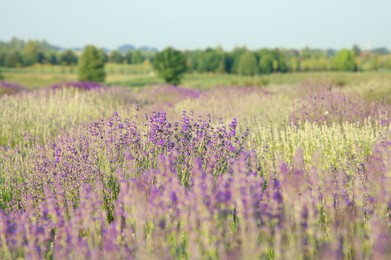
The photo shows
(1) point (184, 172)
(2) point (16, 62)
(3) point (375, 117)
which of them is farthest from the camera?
(2) point (16, 62)

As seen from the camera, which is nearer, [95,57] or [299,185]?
[299,185]

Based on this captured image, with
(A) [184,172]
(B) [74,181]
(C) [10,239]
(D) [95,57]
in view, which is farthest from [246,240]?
(D) [95,57]

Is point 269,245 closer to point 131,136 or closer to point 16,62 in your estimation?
point 131,136

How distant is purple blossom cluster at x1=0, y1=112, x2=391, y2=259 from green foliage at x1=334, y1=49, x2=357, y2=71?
61.7 metres

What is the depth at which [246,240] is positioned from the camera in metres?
2.13

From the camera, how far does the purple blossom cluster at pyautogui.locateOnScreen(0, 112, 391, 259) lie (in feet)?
7.24

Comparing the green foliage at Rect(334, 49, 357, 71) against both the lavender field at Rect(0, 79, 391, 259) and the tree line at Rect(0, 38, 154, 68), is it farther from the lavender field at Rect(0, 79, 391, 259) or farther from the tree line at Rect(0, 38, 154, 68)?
the lavender field at Rect(0, 79, 391, 259)

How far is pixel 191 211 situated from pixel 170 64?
3349 centimetres

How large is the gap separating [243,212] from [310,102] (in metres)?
7.31

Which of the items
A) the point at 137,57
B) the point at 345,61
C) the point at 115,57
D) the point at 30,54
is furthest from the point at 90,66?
the point at 115,57

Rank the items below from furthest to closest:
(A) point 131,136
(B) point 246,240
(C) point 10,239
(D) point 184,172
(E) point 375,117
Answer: (E) point 375,117
(A) point 131,136
(D) point 184,172
(C) point 10,239
(B) point 246,240

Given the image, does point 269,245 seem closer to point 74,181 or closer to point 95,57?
point 74,181

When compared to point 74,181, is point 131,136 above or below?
above

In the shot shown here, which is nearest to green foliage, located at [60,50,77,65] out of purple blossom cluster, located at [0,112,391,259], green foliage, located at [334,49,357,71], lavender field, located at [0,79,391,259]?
green foliage, located at [334,49,357,71]
